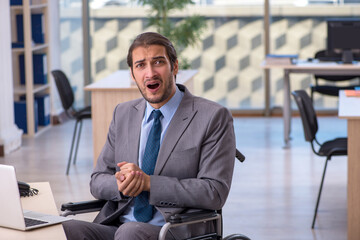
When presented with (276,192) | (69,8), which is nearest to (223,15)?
(69,8)

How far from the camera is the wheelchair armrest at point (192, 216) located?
2.50 m

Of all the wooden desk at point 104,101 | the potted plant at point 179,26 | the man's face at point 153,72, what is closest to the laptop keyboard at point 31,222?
the man's face at point 153,72

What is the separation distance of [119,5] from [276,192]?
193 inches

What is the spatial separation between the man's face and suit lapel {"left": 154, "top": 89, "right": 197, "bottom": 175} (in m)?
0.09

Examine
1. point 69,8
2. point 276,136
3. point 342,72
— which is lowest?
point 276,136

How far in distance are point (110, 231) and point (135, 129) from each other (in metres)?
0.45

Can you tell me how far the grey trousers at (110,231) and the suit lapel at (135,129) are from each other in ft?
1.03

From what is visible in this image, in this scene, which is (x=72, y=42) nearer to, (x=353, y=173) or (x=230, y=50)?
(x=230, y=50)

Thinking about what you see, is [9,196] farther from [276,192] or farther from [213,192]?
[276,192]

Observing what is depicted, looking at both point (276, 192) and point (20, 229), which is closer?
point (20, 229)

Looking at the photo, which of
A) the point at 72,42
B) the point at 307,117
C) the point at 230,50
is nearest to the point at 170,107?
the point at 307,117

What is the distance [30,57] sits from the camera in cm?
796

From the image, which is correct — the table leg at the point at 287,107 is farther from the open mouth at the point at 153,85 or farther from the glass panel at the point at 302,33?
the open mouth at the point at 153,85

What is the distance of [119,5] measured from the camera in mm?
9578
